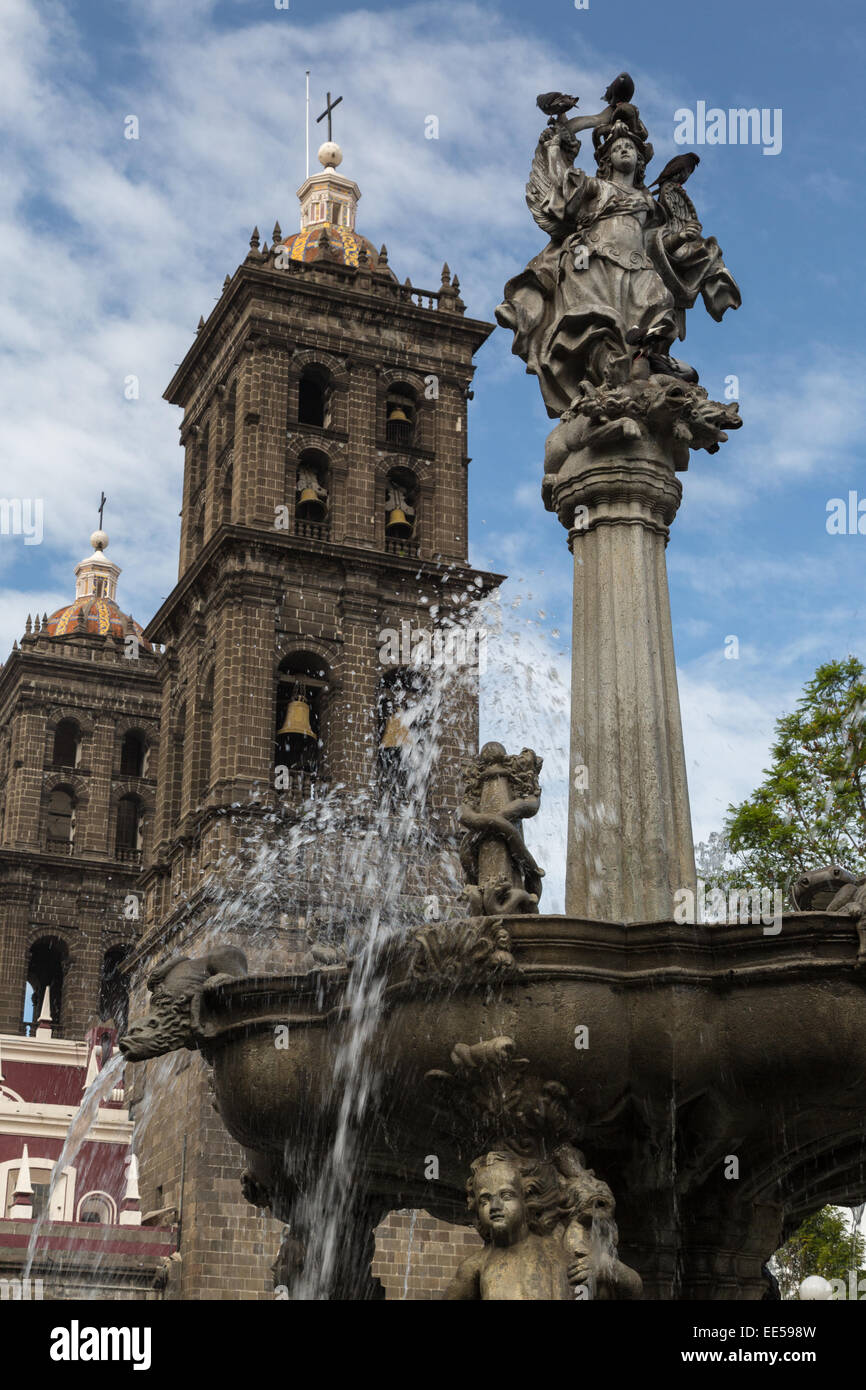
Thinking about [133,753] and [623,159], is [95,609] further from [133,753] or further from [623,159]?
[623,159]

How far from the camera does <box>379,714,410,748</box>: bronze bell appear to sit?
3753 cm

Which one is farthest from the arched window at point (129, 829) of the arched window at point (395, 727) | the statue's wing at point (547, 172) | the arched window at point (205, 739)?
the statue's wing at point (547, 172)

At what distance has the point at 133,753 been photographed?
56219 mm

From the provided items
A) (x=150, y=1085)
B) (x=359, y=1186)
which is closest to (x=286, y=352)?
(x=150, y=1085)

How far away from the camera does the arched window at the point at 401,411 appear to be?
4278 centimetres

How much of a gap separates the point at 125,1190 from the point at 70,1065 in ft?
11.8

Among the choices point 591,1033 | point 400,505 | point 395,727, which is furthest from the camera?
point 400,505

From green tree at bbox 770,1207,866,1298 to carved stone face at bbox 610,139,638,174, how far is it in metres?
12.4

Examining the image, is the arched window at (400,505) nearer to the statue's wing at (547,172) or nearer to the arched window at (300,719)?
the arched window at (300,719)

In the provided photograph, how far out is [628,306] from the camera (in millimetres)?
9633

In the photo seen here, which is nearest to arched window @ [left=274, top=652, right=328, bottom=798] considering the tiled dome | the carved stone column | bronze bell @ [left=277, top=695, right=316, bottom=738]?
bronze bell @ [left=277, top=695, right=316, bottom=738]

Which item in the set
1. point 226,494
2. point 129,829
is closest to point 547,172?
point 226,494

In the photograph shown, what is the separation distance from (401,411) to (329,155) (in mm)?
9548
